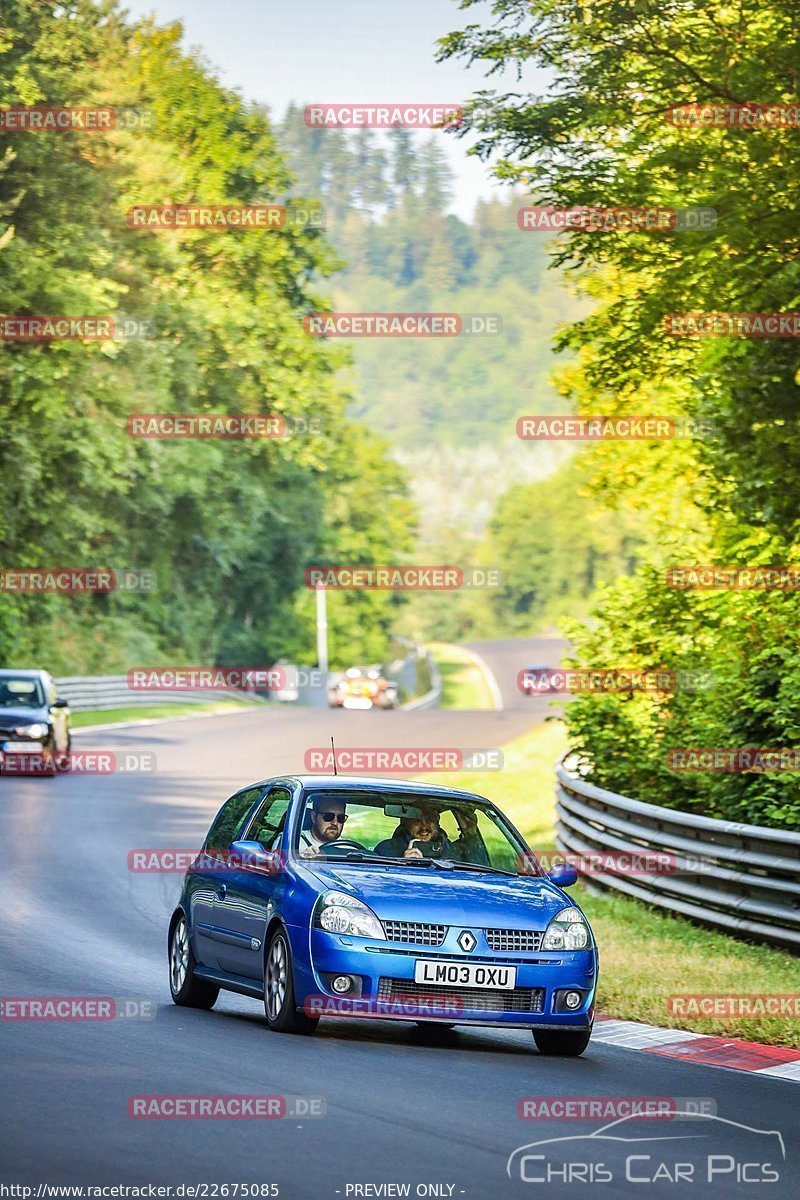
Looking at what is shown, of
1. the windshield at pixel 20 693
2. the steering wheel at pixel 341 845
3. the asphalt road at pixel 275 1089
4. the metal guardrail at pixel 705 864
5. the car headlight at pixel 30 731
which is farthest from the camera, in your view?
the windshield at pixel 20 693

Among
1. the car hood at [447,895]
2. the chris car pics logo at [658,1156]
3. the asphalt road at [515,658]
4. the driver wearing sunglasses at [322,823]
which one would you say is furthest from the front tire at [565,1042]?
the asphalt road at [515,658]

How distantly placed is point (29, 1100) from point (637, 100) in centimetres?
1900

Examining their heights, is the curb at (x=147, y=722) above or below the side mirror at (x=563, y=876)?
below

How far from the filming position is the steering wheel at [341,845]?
1164 centimetres

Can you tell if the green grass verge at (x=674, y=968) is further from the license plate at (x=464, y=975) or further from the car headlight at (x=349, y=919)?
the car headlight at (x=349, y=919)

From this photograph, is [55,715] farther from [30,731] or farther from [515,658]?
[515,658]

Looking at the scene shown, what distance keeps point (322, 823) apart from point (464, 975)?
1519mm

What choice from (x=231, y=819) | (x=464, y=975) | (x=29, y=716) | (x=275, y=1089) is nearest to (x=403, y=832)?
(x=464, y=975)

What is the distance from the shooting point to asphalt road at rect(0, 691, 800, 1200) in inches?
284

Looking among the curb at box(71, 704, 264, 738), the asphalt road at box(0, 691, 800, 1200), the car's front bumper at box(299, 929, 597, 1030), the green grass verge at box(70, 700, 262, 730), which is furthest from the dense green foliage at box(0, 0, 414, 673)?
the car's front bumper at box(299, 929, 597, 1030)

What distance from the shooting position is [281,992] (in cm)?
1109

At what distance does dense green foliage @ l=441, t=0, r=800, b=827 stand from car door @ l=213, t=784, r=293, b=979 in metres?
7.16

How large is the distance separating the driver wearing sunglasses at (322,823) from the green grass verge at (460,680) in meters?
86.0

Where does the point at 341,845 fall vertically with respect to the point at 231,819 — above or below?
above
